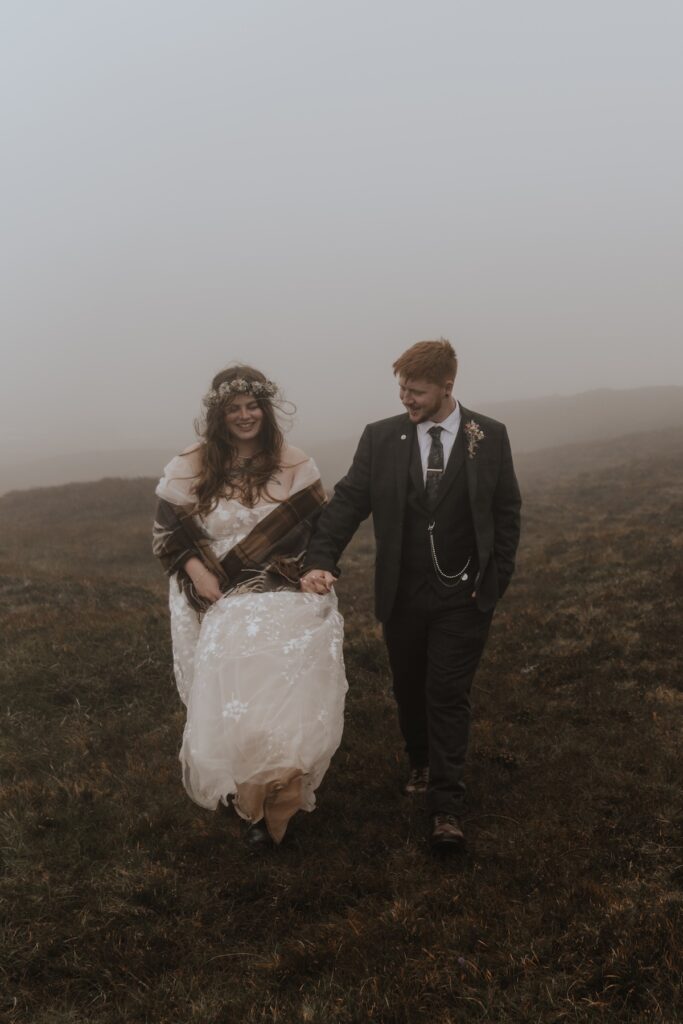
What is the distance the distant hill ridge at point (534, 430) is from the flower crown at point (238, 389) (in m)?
54.2

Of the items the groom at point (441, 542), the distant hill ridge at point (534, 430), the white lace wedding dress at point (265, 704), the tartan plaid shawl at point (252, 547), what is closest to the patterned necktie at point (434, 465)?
the groom at point (441, 542)

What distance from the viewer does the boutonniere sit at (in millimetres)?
5734

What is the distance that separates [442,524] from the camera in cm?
573

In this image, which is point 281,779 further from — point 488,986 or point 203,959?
point 488,986

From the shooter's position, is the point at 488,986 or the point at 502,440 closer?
the point at 488,986

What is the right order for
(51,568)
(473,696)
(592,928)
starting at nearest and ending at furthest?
1. (592,928)
2. (473,696)
3. (51,568)

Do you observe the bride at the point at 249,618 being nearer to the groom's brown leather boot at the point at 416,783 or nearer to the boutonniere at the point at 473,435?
the groom's brown leather boot at the point at 416,783

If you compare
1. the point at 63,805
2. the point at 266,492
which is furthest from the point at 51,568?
the point at 266,492

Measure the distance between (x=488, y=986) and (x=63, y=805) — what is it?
14.4 feet

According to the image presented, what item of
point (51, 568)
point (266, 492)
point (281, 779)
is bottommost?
point (51, 568)

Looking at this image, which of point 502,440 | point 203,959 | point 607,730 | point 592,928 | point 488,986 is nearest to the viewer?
point 488,986

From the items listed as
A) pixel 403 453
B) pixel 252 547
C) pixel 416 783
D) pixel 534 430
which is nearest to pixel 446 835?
pixel 416 783

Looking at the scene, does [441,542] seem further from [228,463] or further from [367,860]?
[367,860]

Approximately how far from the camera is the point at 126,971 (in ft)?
14.8
